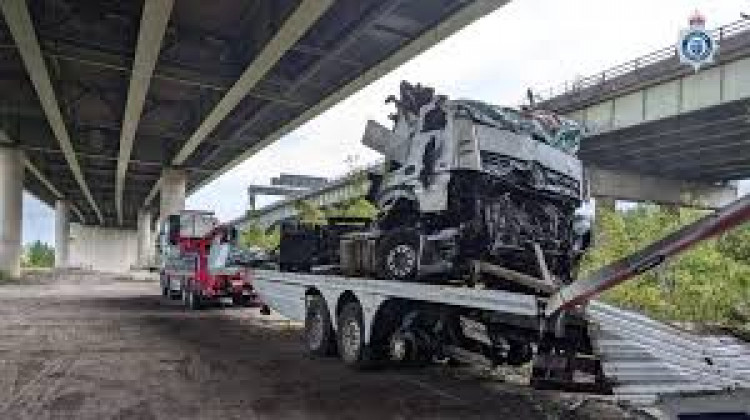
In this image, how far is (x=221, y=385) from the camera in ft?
29.4

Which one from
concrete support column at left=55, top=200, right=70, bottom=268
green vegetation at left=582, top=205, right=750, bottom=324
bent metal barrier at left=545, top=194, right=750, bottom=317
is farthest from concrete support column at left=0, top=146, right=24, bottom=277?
bent metal barrier at left=545, top=194, right=750, bottom=317

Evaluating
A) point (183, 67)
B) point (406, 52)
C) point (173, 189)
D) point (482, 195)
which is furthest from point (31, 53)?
point (173, 189)

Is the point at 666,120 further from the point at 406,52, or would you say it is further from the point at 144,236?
the point at 144,236

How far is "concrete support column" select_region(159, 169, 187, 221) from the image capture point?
149 ft

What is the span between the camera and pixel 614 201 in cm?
4241

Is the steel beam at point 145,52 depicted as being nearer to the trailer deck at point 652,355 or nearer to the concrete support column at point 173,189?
the trailer deck at point 652,355

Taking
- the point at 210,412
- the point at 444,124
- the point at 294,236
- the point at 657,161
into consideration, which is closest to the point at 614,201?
the point at 657,161

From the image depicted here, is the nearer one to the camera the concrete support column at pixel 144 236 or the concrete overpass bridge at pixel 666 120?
the concrete overpass bridge at pixel 666 120

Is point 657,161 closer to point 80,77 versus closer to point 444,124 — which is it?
point 80,77

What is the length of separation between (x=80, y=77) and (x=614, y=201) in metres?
27.8

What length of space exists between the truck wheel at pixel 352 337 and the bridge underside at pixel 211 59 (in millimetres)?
8203

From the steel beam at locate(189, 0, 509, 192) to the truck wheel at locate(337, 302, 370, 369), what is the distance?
9.37m

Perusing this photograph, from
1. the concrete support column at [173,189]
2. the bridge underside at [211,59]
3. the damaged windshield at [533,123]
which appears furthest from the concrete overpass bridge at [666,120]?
the concrete support column at [173,189]

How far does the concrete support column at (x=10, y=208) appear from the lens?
1640 inches
